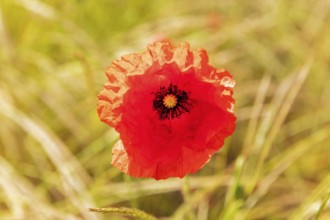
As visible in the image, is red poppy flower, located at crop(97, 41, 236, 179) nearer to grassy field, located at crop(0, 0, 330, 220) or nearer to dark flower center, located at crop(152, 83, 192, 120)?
dark flower center, located at crop(152, 83, 192, 120)

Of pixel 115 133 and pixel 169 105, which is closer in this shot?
pixel 169 105

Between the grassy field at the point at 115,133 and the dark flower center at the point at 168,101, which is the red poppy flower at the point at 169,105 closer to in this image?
the dark flower center at the point at 168,101

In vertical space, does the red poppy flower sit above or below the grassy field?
below

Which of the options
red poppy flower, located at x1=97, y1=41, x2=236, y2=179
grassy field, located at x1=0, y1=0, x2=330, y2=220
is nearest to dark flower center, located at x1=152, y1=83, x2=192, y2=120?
red poppy flower, located at x1=97, y1=41, x2=236, y2=179

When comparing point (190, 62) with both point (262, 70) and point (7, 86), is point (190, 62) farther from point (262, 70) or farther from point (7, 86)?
point (262, 70)

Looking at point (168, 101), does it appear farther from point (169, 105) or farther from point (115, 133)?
point (115, 133)

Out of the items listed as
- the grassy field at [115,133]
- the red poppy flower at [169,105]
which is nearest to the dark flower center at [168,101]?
the red poppy flower at [169,105]

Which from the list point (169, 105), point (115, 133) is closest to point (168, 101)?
point (169, 105)
